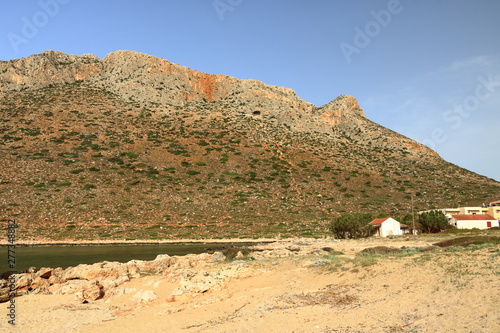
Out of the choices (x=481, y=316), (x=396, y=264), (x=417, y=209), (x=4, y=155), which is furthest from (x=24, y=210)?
(x=417, y=209)

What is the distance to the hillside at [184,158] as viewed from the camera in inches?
2147

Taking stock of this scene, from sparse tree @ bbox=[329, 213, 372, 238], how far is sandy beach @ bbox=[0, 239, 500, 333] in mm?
28074

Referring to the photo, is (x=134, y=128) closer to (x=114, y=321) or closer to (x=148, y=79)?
(x=148, y=79)

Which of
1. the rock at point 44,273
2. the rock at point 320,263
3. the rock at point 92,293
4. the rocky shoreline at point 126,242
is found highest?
the rock at point 320,263

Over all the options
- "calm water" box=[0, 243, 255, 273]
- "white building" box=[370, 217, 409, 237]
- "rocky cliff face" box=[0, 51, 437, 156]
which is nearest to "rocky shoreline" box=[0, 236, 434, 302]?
"calm water" box=[0, 243, 255, 273]

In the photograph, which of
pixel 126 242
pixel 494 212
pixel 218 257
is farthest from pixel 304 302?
pixel 494 212

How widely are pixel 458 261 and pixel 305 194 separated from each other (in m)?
52.4

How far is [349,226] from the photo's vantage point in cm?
4706

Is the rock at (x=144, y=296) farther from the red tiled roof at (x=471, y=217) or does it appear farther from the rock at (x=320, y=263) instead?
the red tiled roof at (x=471, y=217)

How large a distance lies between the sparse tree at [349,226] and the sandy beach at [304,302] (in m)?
28.1

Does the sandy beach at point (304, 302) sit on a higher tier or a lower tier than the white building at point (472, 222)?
higher

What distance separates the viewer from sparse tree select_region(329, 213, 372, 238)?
47.0m

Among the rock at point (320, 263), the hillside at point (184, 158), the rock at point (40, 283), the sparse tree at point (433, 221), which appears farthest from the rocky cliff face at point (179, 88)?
the rock at point (40, 283)

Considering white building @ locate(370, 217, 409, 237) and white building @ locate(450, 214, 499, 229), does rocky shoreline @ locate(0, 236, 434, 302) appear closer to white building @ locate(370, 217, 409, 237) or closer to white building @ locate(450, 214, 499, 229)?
white building @ locate(370, 217, 409, 237)
